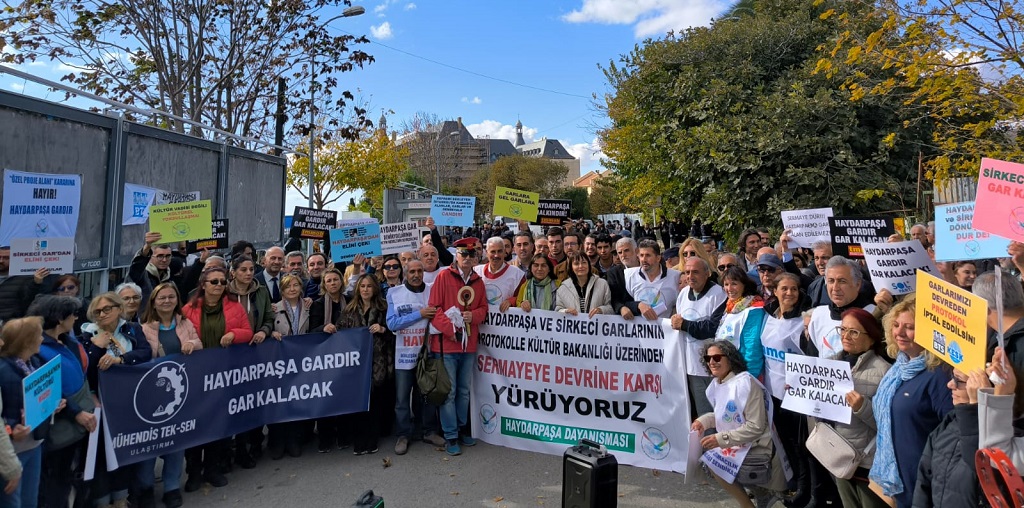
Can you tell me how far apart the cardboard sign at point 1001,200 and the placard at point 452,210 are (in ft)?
27.9

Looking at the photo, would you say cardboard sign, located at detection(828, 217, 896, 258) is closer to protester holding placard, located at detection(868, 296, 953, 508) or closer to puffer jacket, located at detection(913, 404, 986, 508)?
protester holding placard, located at detection(868, 296, 953, 508)

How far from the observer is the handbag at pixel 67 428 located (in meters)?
3.84

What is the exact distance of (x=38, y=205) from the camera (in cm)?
592

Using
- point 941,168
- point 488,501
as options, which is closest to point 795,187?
point 941,168

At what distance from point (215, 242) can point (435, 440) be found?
4.70m

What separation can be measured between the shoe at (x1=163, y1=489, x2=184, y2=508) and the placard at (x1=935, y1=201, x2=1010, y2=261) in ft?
20.0

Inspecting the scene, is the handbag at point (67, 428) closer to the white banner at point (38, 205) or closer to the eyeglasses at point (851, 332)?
the white banner at point (38, 205)

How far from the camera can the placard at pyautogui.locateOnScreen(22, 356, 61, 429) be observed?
3438mm

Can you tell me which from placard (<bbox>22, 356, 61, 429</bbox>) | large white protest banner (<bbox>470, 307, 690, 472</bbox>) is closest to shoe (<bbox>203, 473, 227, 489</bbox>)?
placard (<bbox>22, 356, 61, 429</bbox>)

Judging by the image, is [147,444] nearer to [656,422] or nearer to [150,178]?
[656,422]

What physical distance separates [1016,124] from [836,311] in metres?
9.34

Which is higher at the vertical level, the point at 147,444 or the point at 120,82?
the point at 120,82

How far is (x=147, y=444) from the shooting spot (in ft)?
15.4

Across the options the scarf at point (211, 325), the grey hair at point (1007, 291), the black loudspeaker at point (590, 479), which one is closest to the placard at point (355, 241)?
the scarf at point (211, 325)
